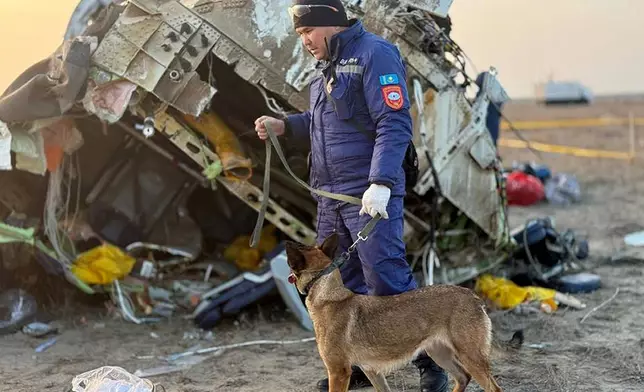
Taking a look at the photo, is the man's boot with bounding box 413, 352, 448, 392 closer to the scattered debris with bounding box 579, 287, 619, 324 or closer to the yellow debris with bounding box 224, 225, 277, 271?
the scattered debris with bounding box 579, 287, 619, 324

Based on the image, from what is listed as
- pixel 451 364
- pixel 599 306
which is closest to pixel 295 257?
pixel 451 364

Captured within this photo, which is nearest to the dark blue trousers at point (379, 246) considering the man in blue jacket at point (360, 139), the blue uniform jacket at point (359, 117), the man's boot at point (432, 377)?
the man in blue jacket at point (360, 139)

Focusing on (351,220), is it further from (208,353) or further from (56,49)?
(56,49)

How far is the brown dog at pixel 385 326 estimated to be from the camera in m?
3.94

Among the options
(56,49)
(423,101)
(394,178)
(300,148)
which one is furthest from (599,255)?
(56,49)

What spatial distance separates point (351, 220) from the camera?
169 inches

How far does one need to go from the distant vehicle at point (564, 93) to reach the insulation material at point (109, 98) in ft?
145

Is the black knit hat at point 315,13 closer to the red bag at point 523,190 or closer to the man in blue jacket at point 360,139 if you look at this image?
the man in blue jacket at point 360,139

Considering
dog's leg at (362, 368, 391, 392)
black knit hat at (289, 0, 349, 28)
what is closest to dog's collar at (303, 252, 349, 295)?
dog's leg at (362, 368, 391, 392)

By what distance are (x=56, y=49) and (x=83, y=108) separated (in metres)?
0.53

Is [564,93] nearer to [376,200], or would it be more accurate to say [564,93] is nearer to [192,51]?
[192,51]

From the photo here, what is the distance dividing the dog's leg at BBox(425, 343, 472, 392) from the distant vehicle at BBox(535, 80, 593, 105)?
44.9m

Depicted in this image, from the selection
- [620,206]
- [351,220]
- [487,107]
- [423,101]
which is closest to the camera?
[351,220]

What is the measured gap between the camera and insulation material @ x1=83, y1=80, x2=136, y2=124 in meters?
5.69
